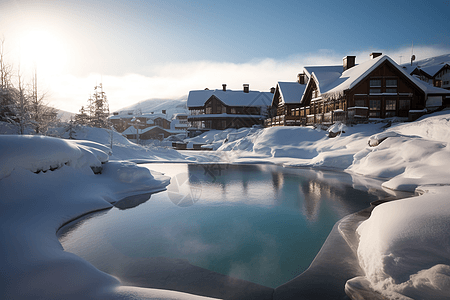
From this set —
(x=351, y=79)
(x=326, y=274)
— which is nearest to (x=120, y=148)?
(x=326, y=274)

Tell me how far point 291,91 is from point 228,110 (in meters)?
15.0

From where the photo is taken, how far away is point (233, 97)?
162 ft

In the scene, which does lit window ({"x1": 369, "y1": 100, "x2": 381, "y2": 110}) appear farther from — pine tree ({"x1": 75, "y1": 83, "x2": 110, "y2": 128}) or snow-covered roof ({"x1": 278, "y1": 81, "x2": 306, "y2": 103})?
pine tree ({"x1": 75, "y1": 83, "x2": 110, "y2": 128})

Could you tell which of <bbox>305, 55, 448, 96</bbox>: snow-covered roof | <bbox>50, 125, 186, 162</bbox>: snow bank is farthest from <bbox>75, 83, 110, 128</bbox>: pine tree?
<bbox>305, 55, 448, 96</bbox>: snow-covered roof

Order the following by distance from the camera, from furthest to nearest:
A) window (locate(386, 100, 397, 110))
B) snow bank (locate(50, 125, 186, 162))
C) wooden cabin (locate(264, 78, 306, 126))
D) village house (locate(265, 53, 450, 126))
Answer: wooden cabin (locate(264, 78, 306, 126)) < window (locate(386, 100, 397, 110)) < village house (locate(265, 53, 450, 126)) < snow bank (locate(50, 125, 186, 162))

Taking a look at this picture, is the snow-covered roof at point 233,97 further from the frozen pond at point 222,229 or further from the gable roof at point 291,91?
the frozen pond at point 222,229

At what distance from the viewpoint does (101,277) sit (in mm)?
4406

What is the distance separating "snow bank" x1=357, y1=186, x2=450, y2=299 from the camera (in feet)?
12.1

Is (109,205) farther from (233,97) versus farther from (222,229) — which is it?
(233,97)

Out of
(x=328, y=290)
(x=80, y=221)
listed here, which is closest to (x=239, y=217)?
(x=328, y=290)

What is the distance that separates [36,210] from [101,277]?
4.10 metres

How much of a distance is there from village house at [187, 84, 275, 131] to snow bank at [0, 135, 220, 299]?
116ft

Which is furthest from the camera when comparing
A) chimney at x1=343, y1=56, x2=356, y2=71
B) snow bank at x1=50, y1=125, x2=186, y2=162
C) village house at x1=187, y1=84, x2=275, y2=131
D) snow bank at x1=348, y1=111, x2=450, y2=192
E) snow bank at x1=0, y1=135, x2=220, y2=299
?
village house at x1=187, y1=84, x2=275, y2=131

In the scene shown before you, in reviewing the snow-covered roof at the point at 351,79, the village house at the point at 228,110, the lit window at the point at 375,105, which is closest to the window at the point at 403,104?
the snow-covered roof at the point at 351,79
